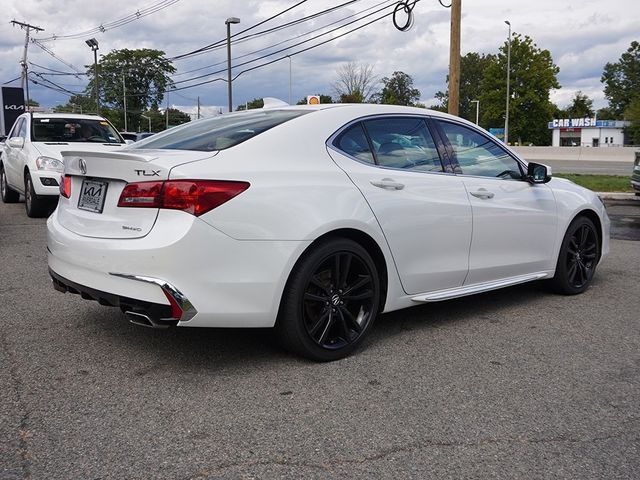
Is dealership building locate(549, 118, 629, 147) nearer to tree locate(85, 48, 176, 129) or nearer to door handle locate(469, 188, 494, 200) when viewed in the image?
tree locate(85, 48, 176, 129)

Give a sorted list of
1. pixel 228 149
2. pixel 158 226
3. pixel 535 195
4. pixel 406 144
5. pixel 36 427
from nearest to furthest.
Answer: pixel 36 427 → pixel 158 226 → pixel 228 149 → pixel 406 144 → pixel 535 195

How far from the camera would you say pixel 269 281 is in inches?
139

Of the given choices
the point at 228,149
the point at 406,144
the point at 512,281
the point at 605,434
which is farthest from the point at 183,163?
the point at 512,281

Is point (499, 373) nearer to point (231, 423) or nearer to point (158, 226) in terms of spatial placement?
point (231, 423)

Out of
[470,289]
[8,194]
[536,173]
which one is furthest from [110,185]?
[8,194]

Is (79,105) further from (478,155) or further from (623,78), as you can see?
(478,155)

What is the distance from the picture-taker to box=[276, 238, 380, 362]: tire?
368cm

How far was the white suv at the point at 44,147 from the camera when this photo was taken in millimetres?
9938

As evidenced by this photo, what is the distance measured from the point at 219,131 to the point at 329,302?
134cm

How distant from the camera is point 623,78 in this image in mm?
109375

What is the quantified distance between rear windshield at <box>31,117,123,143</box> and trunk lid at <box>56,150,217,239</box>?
24.5ft

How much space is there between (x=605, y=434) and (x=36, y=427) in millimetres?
2609

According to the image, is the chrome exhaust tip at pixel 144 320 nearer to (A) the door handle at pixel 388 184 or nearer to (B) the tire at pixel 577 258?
(A) the door handle at pixel 388 184

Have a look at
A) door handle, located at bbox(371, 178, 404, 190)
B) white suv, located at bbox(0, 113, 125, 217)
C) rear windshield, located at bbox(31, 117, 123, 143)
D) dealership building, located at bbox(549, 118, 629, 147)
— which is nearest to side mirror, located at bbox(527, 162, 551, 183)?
door handle, located at bbox(371, 178, 404, 190)
